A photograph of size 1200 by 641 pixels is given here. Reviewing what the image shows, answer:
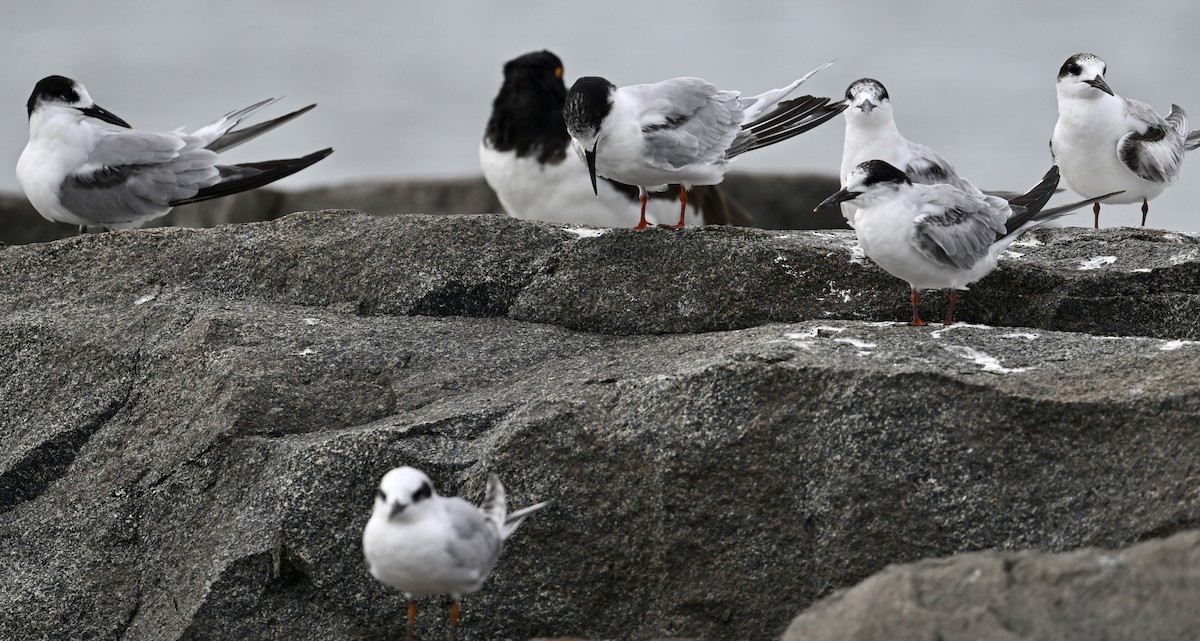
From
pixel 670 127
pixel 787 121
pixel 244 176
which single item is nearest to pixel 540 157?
pixel 244 176

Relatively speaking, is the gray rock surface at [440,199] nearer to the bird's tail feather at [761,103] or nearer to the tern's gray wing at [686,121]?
the bird's tail feather at [761,103]

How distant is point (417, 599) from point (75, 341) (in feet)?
6.13

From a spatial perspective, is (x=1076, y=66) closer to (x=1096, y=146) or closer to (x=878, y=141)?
(x=1096, y=146)

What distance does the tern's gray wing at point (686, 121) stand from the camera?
641cm

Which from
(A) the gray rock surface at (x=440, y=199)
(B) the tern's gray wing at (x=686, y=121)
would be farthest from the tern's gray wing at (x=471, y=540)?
(A) the gray rock surface at (x=440, y=199)

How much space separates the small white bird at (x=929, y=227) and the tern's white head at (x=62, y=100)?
387 centimetres

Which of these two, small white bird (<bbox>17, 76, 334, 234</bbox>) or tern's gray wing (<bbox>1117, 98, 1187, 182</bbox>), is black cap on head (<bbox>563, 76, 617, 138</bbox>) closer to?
small white bird (<bbox>17, 76, 334, 234</bbox>)

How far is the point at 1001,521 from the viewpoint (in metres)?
4.71

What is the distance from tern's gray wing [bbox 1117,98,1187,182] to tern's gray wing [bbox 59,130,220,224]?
4.49 meters

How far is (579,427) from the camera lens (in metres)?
5.00

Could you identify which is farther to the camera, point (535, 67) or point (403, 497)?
point (535, 67)

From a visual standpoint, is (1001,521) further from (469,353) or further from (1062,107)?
(1062,107)

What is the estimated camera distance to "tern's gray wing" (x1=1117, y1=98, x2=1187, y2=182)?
24.9 feet

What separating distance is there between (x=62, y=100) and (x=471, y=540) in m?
4.23
